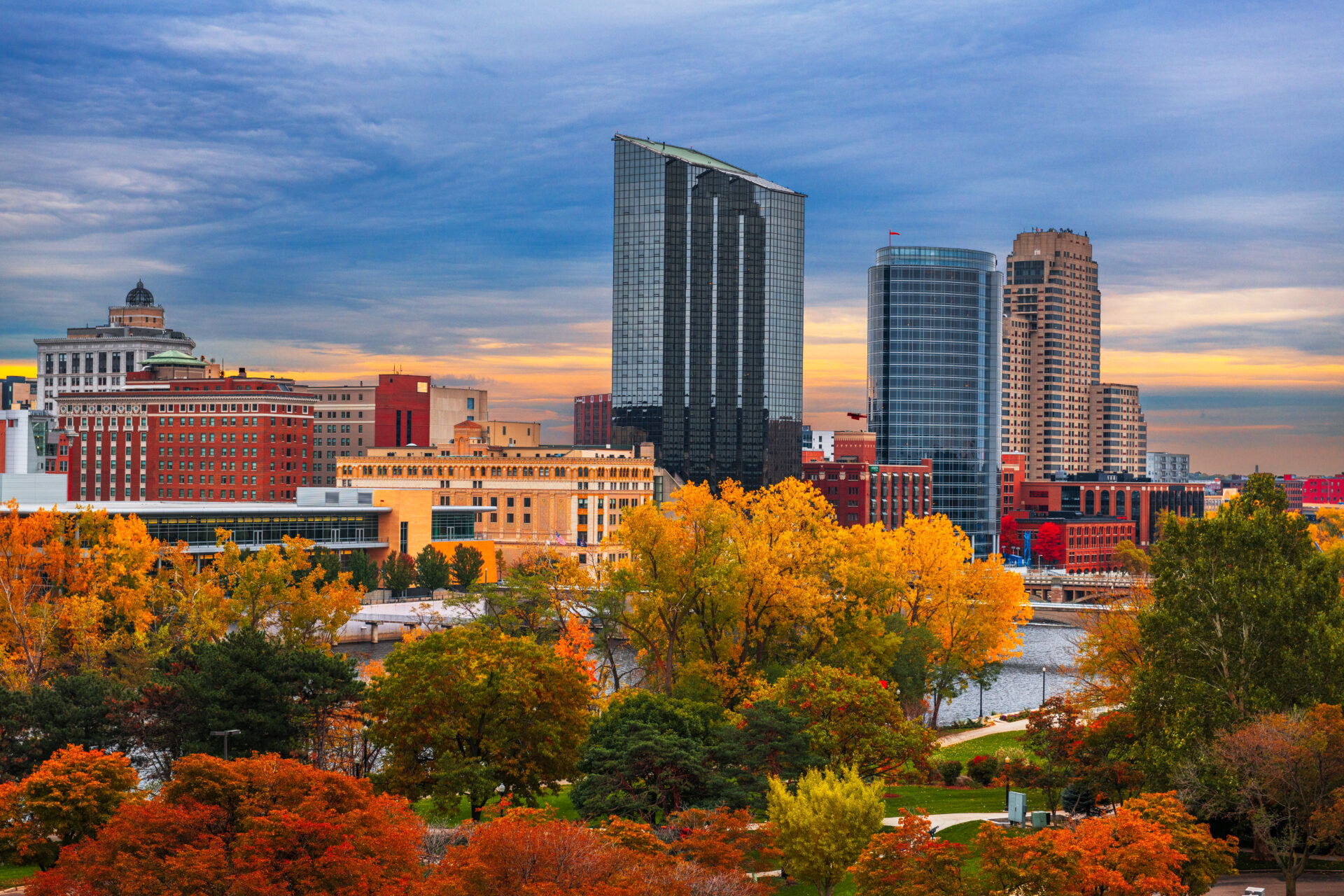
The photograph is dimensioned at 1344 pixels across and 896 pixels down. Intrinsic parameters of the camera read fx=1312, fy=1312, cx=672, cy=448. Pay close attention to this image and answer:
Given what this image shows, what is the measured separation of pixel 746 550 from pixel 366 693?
23.2 m

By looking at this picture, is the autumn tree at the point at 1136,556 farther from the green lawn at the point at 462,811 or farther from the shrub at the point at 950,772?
the green lawn at the point at 462,811

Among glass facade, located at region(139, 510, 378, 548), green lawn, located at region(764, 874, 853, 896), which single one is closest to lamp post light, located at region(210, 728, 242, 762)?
green lawn, located at region(764, 874, 853, 896)

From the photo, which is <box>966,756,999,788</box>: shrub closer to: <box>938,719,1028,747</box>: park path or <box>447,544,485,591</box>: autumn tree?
<box>938,719,1028,747</box>: park path

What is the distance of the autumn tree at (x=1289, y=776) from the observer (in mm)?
42719

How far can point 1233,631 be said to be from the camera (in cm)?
4812

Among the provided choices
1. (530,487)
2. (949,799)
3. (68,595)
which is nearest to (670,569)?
(949,799)

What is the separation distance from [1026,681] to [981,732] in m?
37.3

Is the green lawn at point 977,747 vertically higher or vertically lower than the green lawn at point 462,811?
lower

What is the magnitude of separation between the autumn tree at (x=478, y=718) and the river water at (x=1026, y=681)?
36.9 m

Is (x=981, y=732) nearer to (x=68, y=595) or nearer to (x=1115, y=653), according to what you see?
(x=1115, y=653)

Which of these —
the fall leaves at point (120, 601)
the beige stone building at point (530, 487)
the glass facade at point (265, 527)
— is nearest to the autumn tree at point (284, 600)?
the fall leaves at point (120, 601)

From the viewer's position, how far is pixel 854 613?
73.8 m

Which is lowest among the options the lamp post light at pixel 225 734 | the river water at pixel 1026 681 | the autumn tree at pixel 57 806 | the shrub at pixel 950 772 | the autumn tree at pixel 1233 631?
the river water at pixel 1026 681

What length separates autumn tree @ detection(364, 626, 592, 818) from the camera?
53.0 m
